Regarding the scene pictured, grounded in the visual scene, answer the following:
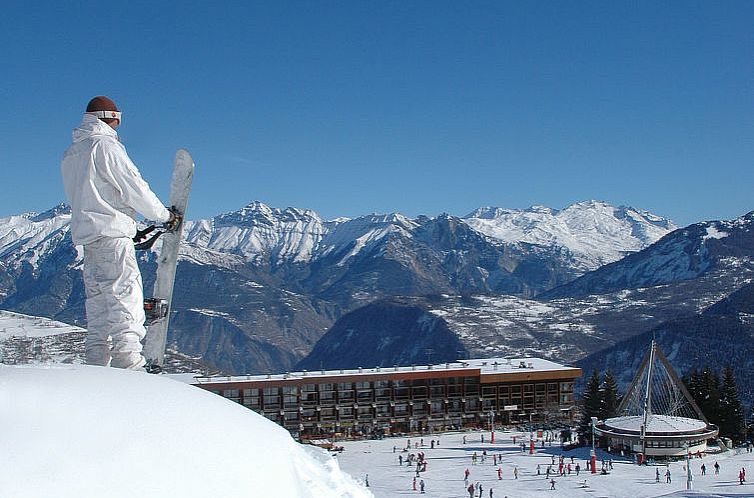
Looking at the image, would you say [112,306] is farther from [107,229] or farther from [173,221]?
→ [173,221]

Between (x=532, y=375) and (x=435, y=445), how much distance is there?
25.1 m

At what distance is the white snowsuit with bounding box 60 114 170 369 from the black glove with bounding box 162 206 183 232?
453mm

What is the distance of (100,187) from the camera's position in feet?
24.6

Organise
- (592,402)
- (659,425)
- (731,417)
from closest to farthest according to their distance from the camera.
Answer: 1. (659,425)
2. (731,417)
3. (592,402)

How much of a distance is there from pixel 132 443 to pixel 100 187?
3.44 meters

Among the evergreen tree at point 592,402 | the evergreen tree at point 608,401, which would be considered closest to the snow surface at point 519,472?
the evergreen tree at point 592,402

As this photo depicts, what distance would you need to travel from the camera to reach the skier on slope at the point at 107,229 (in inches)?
293

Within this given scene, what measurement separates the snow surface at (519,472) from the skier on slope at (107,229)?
104 feet

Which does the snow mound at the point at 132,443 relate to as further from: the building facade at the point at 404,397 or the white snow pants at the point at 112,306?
the building facade at the point at 404,397

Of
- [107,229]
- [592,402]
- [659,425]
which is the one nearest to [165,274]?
[107,229]

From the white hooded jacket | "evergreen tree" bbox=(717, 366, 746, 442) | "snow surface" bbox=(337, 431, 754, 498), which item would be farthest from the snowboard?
"evergreen tree" bbox=(717, 366, 746, 442)

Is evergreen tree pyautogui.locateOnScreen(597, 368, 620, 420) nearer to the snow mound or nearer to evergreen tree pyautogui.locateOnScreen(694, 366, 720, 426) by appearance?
evergreen tree pyautogui.locateOnScreen(694, 366, 720, 426)

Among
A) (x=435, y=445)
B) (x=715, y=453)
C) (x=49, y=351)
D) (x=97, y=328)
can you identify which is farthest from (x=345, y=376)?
(x=49, y=351)

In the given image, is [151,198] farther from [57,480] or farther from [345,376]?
[345,376]
